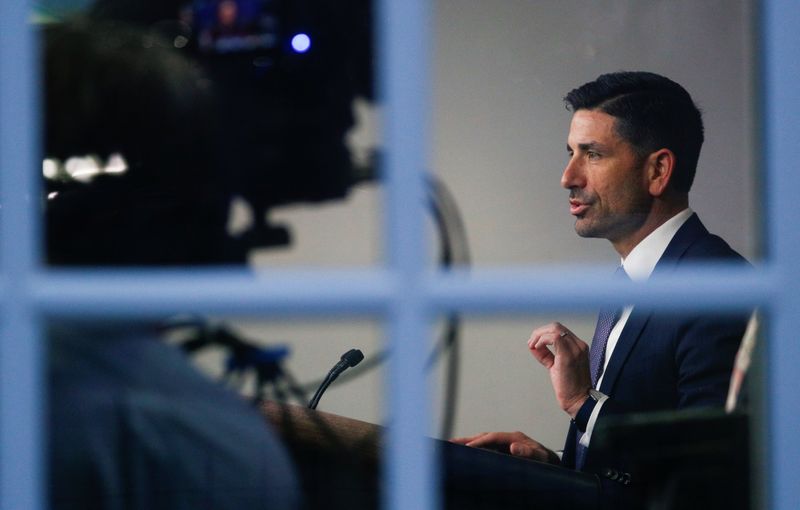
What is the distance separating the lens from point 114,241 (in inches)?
35.4

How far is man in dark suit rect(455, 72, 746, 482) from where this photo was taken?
1.84 metres

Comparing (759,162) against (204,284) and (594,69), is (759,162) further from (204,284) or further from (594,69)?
(594,69)

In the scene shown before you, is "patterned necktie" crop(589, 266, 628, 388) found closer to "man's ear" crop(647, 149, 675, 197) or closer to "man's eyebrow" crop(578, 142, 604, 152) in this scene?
"man's ear" crop(647, 149, 675, 197)

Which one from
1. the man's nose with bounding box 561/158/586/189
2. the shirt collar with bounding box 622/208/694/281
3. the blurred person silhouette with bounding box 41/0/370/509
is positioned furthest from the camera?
the man's nose with bounding box 561/158/586/189

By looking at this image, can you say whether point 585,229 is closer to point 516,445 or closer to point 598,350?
point 598,350

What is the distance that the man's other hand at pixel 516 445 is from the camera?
213cm

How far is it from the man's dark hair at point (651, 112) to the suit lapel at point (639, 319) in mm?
223

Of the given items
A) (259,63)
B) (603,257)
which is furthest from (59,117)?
(603,257)

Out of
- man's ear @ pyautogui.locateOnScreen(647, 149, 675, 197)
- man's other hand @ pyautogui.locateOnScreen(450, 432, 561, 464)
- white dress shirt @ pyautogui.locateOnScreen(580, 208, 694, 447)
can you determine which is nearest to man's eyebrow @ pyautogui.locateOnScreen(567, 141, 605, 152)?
man's ear @ pyautogui.locateOnScreen(647, 149, 675, 197)

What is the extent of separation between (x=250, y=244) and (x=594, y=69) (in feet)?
6.01

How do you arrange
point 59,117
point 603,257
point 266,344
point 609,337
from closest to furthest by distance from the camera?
1. point 59,117
2. point 266,344
3. point 609,337
4. point 603,257

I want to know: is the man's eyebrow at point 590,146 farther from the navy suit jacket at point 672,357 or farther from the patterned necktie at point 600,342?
the patterned necktie at point 600,342

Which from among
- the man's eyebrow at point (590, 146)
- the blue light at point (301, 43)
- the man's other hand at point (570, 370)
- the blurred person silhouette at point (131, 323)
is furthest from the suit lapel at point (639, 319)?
the blurred person silhouette at point (131, 323)

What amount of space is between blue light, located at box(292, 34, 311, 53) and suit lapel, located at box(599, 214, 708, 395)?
2.87 feet
